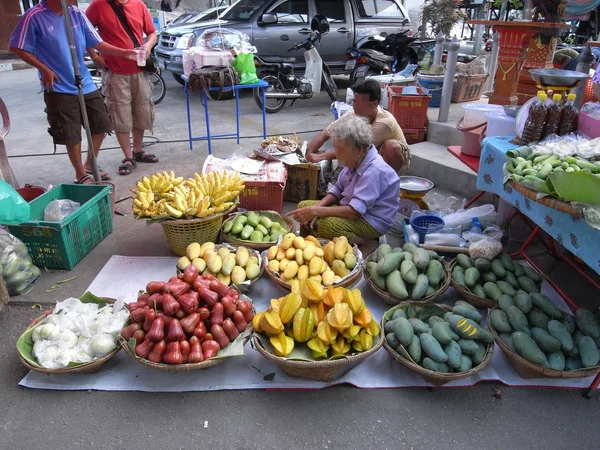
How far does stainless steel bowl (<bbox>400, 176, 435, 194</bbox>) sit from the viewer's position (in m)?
4.06

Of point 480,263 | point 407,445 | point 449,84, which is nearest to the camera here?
point 407,445

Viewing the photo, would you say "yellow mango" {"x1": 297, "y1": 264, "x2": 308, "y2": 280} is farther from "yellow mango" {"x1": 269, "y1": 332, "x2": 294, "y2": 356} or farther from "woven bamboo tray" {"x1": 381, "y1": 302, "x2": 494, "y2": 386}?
"woven bamboo tray" {"x1": 381, "y1": 302, "x2": 494, "y2": 386}

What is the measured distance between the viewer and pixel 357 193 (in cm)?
321

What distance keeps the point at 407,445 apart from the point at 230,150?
4.76 m

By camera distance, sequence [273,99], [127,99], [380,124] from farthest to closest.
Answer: [273,99] → [127,99] → [380,124]

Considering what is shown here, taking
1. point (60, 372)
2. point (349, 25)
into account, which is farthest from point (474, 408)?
point (349, 25)

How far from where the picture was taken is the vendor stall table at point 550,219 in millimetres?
2307

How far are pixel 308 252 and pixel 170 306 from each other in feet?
3.37

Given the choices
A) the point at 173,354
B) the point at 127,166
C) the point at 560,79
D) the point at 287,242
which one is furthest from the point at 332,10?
the point at 173,354

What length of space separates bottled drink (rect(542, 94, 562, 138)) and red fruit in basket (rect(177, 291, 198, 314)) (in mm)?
2516

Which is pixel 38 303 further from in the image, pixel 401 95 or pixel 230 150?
pixel 401 95

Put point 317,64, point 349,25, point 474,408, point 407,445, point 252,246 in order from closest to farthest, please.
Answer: point 407,445
point 474,408
point 252,246
point 317,64
point 349,25

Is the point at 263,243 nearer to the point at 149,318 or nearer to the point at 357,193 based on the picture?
the point at 357,193

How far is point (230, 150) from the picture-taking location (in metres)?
6.12
